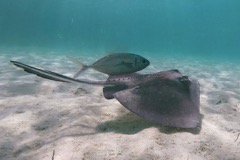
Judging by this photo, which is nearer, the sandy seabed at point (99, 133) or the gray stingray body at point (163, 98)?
the sandy seabed at point (99, 133)

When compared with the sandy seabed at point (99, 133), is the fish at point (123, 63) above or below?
above

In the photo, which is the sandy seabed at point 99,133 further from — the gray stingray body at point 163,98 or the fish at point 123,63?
the fish at point 123,63

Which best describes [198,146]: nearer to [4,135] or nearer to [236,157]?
[236,157]

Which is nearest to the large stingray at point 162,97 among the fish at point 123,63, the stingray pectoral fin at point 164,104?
the stingray pectoral fin at point 164,104

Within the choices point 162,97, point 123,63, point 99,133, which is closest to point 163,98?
point 162,97

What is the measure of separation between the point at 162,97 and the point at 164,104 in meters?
0.12

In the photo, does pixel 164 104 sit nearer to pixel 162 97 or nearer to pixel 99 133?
pixel 162 97

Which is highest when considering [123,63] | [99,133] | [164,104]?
[123,63]

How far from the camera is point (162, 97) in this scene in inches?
125

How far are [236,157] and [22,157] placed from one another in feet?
7.35

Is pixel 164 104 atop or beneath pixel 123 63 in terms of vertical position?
beneath

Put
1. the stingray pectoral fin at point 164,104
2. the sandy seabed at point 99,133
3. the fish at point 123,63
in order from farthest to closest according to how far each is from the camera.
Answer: the fish at point 123,63, the stingray pectoral fin at point 164,104, the sandy seabed at point 99,133

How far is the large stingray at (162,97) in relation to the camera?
298 centimetres

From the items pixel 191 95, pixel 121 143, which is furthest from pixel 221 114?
pixel 121 143
